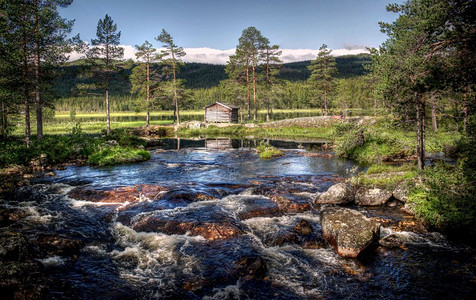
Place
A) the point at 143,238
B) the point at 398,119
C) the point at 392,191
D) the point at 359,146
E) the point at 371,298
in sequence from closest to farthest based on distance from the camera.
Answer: the point at 371,298 → the point at 143,238 → the point at 392,191 → the point at 398,119 → the point at 359,146

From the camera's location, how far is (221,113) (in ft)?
197

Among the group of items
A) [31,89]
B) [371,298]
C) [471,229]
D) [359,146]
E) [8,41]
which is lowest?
[371,298]

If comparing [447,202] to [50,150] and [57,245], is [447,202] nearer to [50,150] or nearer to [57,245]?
[57,245]

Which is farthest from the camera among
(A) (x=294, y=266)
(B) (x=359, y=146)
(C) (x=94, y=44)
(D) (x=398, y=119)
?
(C) (x=94, y=44)

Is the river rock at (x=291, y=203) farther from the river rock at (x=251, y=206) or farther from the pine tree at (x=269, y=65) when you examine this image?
the pine tree at (x=269, y=65)

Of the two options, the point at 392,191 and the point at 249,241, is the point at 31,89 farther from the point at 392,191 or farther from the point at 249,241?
the point at 392,191

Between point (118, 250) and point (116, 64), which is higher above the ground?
point (116, 64)

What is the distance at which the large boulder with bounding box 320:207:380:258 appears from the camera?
29.9ft

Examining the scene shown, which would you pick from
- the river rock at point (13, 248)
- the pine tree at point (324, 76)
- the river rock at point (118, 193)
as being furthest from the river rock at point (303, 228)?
the pine tree at point (324, 76)

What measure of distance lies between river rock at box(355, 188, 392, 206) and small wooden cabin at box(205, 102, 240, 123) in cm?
4609

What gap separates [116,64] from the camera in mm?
37438

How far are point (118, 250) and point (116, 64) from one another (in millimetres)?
33489

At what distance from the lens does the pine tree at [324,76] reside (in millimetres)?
59375

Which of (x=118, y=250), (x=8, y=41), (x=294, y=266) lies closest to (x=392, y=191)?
(x=294, y=266)
